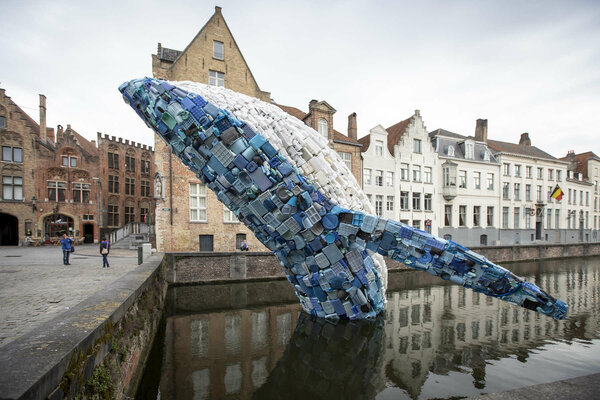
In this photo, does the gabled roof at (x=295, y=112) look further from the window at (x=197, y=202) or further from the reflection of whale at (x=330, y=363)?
the reflection of whale at (x=330, y=363)

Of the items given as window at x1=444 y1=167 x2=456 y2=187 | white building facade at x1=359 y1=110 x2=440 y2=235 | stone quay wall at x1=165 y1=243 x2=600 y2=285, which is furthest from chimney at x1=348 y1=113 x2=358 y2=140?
stone quay wall at x1=165 y1=243 x2=600 y2=285

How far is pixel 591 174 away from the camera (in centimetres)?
4212

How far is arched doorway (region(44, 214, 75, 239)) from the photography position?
25547 millimetres

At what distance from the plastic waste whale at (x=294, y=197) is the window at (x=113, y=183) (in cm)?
2874

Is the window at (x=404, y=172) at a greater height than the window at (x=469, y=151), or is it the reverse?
the window at (x=469, y=151)

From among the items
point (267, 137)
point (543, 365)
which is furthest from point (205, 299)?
point (543, 365)

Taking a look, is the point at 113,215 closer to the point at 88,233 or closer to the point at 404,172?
the point at 88,233

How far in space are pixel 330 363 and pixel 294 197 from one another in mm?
3438

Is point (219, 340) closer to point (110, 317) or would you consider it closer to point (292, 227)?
point (292, 227)

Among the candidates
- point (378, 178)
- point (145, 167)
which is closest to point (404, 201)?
point (378, 178)

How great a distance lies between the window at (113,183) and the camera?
99.9 feet

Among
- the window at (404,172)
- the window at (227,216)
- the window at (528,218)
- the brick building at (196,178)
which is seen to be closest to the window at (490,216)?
the window at (528,218)

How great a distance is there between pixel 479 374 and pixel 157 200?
17.0 metres

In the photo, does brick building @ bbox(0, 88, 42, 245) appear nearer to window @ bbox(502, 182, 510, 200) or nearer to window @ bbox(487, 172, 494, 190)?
window @ bbox(487, 172, 494, 190)
